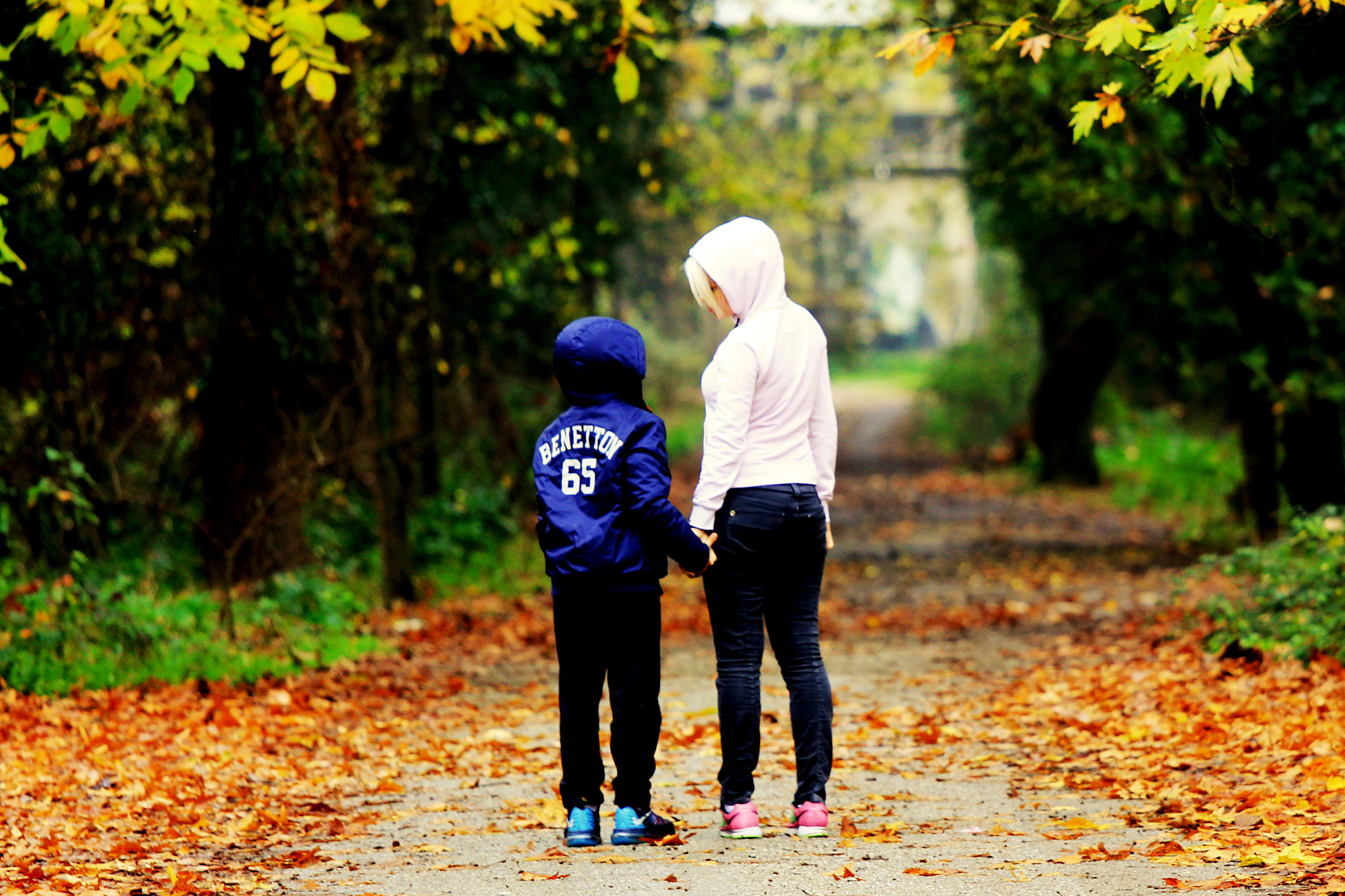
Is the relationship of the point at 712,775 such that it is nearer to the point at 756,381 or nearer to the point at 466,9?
the point at 756,381

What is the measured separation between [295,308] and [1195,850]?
7.59 metres

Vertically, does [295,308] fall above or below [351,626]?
above

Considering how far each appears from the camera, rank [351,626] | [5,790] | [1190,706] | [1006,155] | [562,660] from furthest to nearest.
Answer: [1006,155], [351,626], [1190,706], [5,790], [562,660]

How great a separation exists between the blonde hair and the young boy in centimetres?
28

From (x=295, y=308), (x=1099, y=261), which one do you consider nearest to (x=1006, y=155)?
(x=1099, y=261)

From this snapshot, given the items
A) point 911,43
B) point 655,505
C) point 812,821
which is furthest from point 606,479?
point 911,43

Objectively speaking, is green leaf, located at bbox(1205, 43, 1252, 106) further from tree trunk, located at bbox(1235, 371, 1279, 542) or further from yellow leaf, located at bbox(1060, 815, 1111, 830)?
tree trunk, located at bbox(1235, 371, 1279, 542)

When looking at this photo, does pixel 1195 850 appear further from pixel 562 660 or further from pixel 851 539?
pixel 851 539

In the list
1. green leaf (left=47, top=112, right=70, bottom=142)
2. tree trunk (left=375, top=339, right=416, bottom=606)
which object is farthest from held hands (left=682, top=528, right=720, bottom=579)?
tree trunk (left=375, top=339, right=416, bottom=606)

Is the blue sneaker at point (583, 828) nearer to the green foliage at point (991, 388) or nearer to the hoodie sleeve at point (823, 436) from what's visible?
the hoodie sleeve at point (823, 436)

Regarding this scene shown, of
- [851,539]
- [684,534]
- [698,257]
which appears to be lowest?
[851,539]

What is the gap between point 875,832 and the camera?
5113 mm

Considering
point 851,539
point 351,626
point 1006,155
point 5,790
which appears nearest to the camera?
point 5,790

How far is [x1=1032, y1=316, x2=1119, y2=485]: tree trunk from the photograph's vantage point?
21891 millimetres
